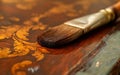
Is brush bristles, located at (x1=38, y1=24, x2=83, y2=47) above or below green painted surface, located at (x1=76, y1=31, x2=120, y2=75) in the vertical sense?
above

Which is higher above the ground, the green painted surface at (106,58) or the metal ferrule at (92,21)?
the metal ferrule at (92,21)

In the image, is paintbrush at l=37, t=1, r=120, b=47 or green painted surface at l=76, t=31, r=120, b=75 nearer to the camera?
green painted surface at l=76, t=31, r=120, b=75

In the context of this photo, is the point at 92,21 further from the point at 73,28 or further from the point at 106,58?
the point at 106,58

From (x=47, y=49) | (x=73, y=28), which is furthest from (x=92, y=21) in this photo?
(x=47, y=49)
